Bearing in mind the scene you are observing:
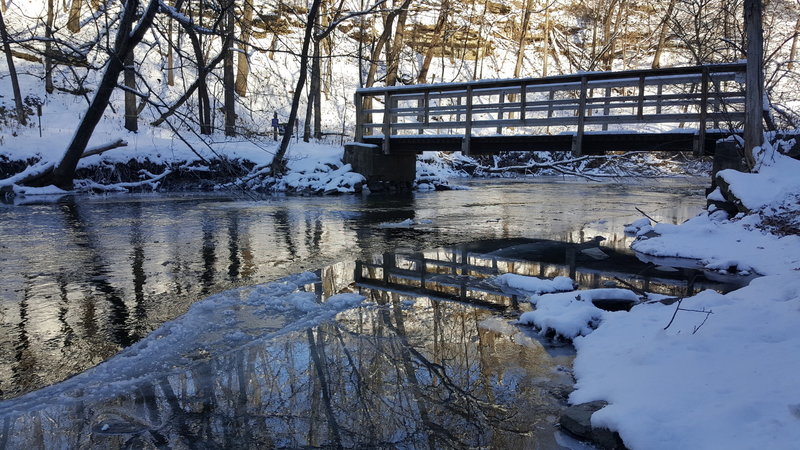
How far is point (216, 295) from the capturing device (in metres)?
5.46

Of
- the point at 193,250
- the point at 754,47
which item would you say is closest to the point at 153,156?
the point at 193,250

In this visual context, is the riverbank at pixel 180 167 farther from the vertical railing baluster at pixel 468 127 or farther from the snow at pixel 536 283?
the snow at pixel 536 283

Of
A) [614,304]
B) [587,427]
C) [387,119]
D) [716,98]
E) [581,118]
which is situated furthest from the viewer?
[387,119]

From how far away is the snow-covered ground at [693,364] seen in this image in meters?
2.62

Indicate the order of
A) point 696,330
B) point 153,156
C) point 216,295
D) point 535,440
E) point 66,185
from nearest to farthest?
point 535,440 < point 696,330 < point 216,295 < point 66,185 < point 153,156

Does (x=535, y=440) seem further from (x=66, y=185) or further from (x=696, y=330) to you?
(x=66, y=185)

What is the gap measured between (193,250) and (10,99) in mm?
21165

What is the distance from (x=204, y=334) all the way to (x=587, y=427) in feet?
9.34

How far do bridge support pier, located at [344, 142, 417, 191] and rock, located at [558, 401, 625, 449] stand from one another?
16.6 metres

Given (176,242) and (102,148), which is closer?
(176,242)

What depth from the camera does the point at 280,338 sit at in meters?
4.20

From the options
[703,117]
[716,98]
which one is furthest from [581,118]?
[716,98]

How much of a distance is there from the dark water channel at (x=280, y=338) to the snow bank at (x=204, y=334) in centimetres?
2

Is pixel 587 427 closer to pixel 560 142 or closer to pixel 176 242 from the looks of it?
pixel 176 242
